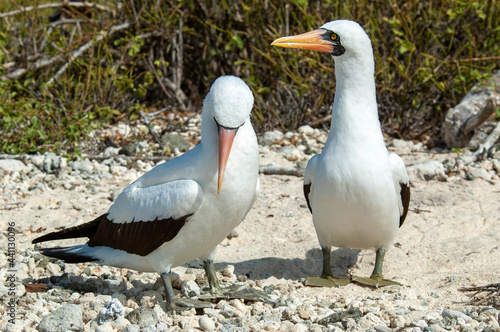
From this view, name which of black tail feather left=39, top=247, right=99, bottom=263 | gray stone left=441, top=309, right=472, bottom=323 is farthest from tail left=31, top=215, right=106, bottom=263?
gray stone left=441, top=309, right=472, bottom=323

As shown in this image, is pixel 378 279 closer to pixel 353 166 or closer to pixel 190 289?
pixel 353 166

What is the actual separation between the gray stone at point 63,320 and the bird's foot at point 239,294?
0.77 meters

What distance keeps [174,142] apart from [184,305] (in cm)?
348

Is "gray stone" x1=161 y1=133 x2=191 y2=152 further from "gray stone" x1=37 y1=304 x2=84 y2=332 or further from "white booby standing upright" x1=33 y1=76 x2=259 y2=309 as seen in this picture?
"gray stone" x1=37 y1=304 x2=84 y2=332

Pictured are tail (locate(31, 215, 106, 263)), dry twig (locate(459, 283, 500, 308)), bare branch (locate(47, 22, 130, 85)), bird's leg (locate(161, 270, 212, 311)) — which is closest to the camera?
dry twig (locate(459, 283, 500, 308))

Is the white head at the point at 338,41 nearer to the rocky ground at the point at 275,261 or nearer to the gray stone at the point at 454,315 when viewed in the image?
the rocky ground at the point at 275,261

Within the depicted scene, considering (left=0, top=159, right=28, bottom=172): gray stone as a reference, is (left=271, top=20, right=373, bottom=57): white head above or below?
above

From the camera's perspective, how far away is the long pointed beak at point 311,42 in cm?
400

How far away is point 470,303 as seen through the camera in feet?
11.5

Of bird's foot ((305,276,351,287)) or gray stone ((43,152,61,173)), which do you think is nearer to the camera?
bird's foot ((305,276,351,287))

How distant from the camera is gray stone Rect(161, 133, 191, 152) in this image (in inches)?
264

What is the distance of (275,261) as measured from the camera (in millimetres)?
4531

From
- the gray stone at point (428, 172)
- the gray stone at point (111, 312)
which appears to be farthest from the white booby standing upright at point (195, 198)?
the gray stone at point (428, 172)

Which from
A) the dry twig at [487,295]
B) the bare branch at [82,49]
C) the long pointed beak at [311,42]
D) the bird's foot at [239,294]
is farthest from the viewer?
the bare branch at [82,49]
